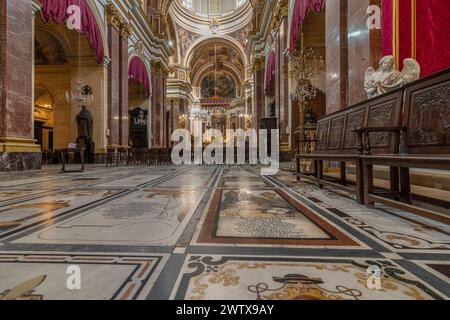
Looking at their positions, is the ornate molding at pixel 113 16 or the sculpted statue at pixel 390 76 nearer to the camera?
the sculpted statue at pixel 390 76

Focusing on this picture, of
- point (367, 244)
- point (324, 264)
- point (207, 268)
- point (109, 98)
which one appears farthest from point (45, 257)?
point (109, 98)

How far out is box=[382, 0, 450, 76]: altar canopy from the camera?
2885 millimetres

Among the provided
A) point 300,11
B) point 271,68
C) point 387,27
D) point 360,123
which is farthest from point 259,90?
point 360,123

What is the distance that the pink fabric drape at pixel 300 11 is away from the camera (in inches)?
222

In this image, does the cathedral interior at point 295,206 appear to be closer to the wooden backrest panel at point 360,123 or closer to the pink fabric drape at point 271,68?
the wooden backrest panel at point 360,123

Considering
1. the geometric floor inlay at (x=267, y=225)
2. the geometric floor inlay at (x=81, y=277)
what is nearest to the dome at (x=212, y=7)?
the geometric floor inlay at (x=267, y=225)

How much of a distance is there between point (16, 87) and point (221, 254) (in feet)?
21.6

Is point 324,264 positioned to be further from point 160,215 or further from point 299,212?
point 160,215

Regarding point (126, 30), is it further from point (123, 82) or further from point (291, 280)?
point (291, 280)

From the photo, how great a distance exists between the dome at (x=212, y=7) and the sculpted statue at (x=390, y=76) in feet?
77.9

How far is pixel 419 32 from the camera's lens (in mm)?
3141

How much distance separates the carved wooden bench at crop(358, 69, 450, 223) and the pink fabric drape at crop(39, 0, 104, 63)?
7298 mm

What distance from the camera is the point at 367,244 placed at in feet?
3.75

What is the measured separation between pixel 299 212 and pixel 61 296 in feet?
4.94
